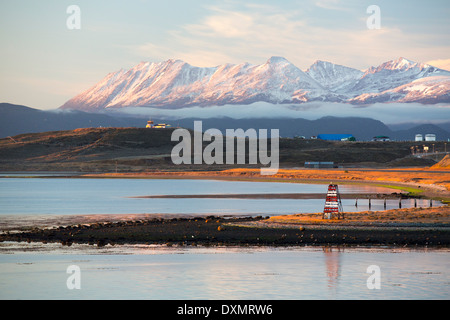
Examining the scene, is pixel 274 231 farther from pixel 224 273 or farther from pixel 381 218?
pixel 224 273

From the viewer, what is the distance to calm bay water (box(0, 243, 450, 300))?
2406 centimetres

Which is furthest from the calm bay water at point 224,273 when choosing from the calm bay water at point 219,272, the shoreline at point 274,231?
the shoreline at point 274,231

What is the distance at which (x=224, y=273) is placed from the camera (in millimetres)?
27891

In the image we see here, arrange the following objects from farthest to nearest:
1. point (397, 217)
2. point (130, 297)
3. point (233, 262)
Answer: point (397, 217) → point (233, 262) → point (130, 297)

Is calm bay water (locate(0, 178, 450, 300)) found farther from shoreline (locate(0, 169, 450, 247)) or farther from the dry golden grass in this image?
the dry golden grass

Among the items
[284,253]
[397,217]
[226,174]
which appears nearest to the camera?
[284,253]

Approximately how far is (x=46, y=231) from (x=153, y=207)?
91.2 ft

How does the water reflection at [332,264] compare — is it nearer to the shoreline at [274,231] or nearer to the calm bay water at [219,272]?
the calm bay water at [219,272]

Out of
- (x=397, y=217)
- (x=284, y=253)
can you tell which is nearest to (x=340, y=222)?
(x=397, y=217)

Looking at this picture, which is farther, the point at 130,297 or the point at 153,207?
the point at 153,207

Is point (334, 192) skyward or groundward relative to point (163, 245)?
skyward
